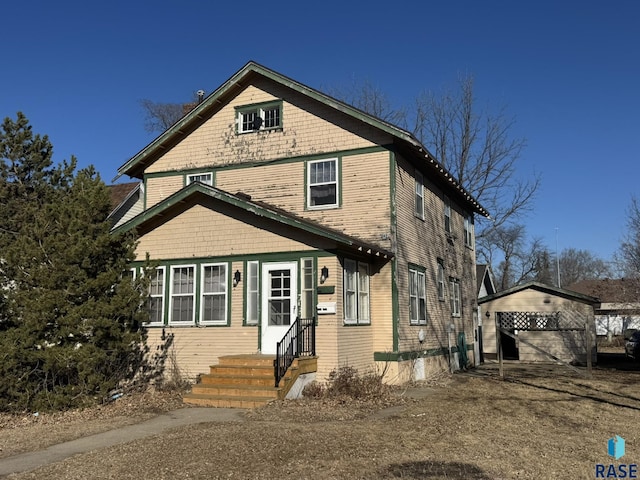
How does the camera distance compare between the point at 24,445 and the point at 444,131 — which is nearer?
the point at 24,445

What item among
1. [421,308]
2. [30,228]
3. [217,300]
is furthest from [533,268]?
[30,228]

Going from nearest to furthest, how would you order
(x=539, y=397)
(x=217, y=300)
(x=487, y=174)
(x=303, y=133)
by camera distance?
(x=539, y=397) → (x=217, y=300) → (x=303, y=133) → (x=487, y=174)

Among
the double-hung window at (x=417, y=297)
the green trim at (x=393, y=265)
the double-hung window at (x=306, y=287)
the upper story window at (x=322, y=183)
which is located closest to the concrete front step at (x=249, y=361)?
the double-hung window at (x=306, y=287)

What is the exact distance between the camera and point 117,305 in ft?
39.7

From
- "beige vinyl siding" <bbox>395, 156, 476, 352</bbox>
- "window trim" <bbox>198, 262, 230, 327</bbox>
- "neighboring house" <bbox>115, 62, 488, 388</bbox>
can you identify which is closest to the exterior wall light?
"neighboring house" <bbox>115, 62, 488, 388</bbox>

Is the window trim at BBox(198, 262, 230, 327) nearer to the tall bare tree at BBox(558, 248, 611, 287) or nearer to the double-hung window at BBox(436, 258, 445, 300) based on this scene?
the double-hung window at BBox(436, 258, 445, 300)

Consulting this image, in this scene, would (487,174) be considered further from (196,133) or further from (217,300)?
(217,300)

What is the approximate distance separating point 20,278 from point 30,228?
107 centimetres

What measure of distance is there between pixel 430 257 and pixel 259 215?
687 cm

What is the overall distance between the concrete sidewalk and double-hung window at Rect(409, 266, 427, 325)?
6829 millimetres

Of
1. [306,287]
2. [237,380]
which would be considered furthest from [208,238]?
[237,380]

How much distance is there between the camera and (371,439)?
8266mm

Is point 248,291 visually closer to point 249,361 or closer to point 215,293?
point 215,293

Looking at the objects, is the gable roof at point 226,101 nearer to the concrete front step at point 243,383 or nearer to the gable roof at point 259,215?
the gable roof at point 259,215
